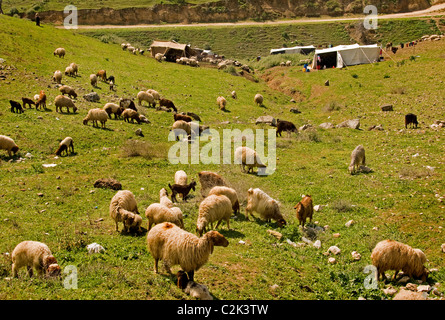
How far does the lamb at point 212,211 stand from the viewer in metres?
11.1

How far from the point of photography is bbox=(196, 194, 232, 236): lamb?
36.5ft

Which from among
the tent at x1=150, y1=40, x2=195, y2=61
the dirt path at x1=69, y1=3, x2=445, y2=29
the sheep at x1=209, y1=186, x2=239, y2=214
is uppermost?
the dirt path at x1=69, y1=3, x2=445, y2=29

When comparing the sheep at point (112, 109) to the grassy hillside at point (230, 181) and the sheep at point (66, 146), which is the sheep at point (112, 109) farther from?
the sheep at point (66, 146)

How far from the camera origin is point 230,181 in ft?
51.7

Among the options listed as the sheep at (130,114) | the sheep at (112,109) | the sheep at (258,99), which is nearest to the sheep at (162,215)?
the sheep at (130,114)

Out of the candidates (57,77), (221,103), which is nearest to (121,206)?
(57,77)

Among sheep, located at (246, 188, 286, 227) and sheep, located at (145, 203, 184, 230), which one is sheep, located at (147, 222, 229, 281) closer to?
sheep, located at (145, 203, 184, 230)

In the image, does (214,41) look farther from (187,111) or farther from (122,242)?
(122,242)

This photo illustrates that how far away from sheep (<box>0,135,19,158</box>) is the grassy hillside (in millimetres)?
415

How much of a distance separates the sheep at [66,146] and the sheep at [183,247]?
1159 centimetres

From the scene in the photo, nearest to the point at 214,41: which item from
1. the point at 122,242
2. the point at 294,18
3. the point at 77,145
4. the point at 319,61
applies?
the point at 294,18

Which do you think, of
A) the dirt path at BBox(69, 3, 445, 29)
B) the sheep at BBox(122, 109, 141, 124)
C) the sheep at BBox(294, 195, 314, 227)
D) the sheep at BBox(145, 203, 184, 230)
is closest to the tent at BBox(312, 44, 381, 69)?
the sheep at BBox(122, 109, 141, 124)

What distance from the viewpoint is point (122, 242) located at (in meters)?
10.2

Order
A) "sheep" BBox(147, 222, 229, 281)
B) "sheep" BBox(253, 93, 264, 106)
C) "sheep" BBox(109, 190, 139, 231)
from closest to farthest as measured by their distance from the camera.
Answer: "sheep" BBox(147, 222, 229, 281)
"sheep" BBox(109, 190, 139, 231)
"sheep" BBox(253, 93, 264, 106)
